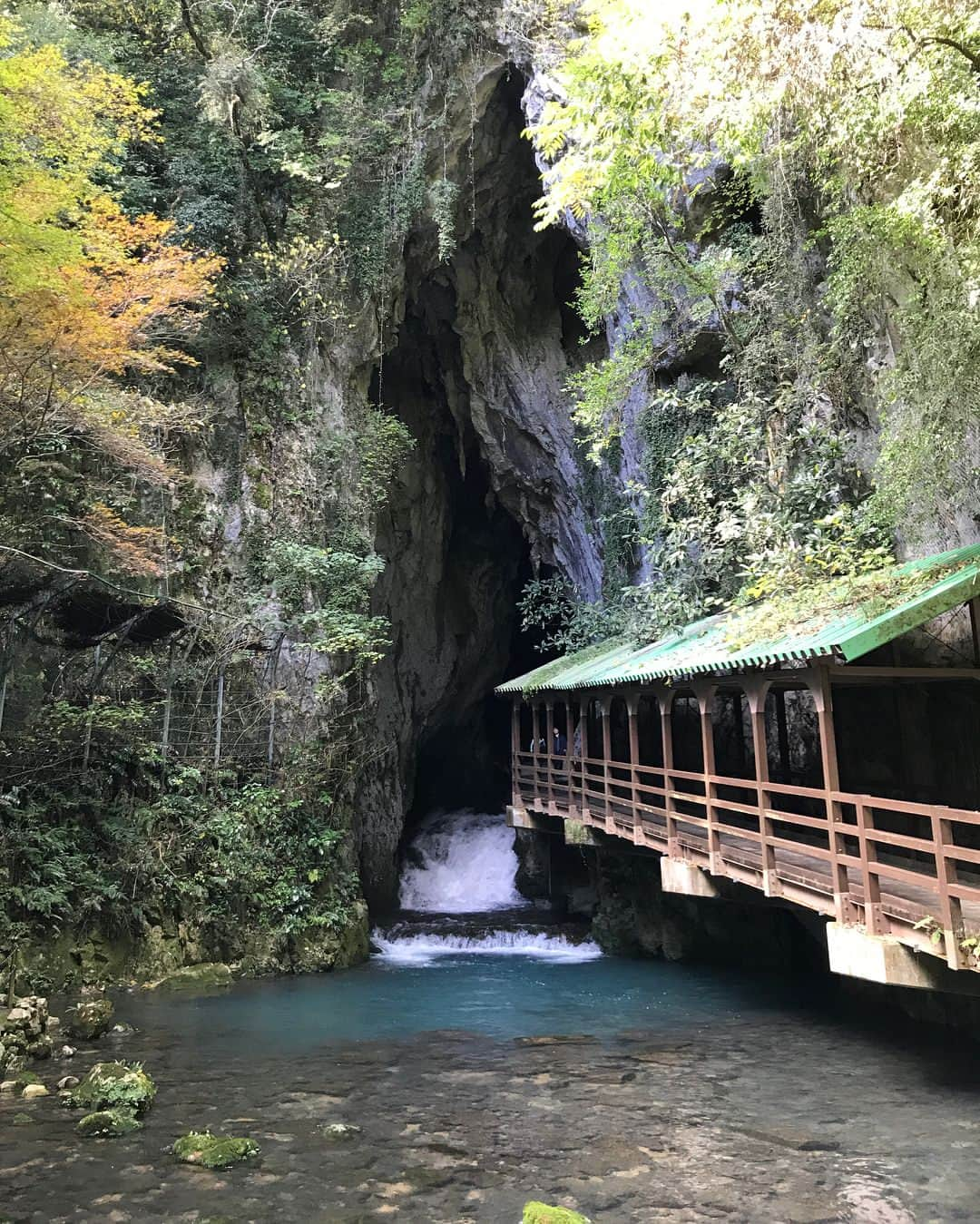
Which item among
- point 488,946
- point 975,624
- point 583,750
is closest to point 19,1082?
point 488,946

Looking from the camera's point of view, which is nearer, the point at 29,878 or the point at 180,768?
the point at 29,878

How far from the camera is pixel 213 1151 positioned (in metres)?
5.41

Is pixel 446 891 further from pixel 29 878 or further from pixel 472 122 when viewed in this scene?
pixel 472 122

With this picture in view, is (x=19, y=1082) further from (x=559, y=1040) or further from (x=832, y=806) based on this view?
(x=832, y=806)

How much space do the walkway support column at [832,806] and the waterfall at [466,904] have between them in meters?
7.47

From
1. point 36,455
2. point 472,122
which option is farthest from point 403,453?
point 36,455

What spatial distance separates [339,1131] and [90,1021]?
11.6 ft

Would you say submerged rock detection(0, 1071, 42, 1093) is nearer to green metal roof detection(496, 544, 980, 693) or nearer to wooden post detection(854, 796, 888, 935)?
wooden post detection(854, 796, 888, 935)

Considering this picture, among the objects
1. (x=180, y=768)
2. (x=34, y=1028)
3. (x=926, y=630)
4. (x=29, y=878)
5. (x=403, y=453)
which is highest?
(x=403, y=453)

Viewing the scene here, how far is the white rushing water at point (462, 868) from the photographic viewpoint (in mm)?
19641

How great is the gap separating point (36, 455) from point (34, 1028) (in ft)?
27.5

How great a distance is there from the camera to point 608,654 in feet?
48.3

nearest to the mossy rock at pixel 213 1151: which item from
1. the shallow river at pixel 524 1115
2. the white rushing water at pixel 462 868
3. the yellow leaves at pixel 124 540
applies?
the shallow river at pixel 524 1115

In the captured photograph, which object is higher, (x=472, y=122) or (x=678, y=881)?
(x=472, y=122)
